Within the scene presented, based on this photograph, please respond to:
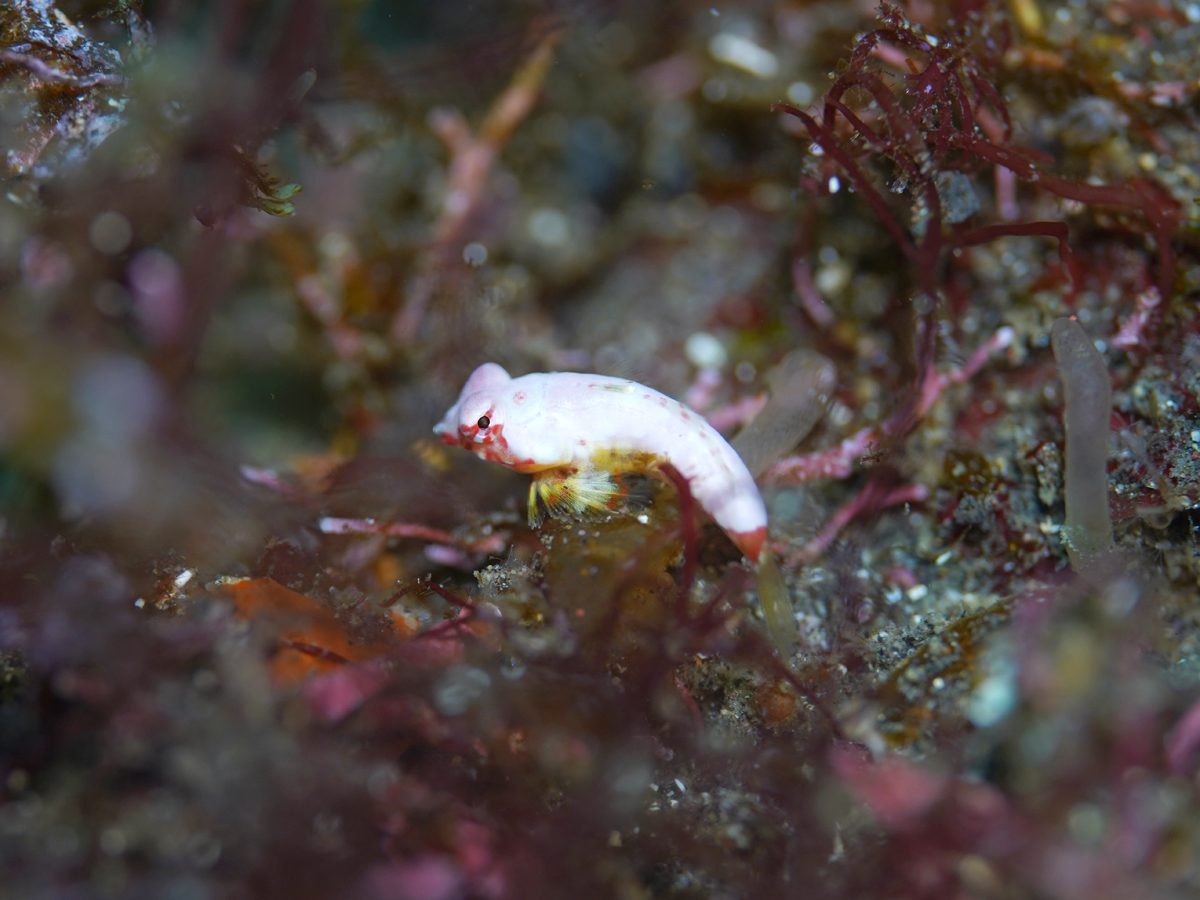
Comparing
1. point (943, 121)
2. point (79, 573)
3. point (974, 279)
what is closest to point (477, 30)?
point (943, 121)

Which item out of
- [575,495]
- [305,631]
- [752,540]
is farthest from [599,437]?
[305,631]

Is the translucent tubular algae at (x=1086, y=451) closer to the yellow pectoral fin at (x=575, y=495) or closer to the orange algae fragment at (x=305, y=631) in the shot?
the yellow pectoral fin at (x=575, y=495)

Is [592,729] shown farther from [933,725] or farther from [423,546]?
[423,546]

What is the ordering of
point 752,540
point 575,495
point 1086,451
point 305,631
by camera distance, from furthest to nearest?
point 575,495, point 752,540, point 1086,451, point 305,631

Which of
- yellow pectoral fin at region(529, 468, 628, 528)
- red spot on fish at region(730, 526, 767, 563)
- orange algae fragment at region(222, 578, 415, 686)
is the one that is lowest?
red spot on fish at region(730, 526, 767, 563)

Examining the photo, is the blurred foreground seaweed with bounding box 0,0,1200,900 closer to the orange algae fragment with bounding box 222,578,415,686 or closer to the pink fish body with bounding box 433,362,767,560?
the orange algae fragment with bounding box 222,578,415,686

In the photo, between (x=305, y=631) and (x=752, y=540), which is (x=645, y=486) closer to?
(x=752, y=540)

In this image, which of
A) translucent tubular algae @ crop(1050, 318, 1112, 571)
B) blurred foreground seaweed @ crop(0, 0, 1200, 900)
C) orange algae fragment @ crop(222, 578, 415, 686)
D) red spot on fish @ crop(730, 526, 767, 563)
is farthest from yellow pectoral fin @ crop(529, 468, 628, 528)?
translucent tubular algae @ crop(1050, 318, 1112, 571)
